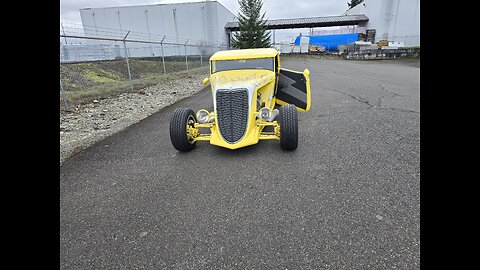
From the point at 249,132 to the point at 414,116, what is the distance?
4.70 m

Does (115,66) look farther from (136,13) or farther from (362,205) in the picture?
(136,13)

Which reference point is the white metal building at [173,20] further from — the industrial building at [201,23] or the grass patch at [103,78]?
the grass patch at [103,78]

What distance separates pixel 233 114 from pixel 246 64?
1505 mm

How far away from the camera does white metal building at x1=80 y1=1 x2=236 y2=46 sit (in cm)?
4019

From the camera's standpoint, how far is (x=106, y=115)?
7.28 meters

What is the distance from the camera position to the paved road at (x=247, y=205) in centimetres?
224

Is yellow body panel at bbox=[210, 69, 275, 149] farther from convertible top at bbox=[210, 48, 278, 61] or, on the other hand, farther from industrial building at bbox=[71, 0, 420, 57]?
industrial building at bbox=[71, 0, 420, 57]

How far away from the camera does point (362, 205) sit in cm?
284

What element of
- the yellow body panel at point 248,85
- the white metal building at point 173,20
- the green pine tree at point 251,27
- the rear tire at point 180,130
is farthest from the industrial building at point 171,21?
the rear tire at point 180,130

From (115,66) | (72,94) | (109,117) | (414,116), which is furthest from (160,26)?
(414,116)

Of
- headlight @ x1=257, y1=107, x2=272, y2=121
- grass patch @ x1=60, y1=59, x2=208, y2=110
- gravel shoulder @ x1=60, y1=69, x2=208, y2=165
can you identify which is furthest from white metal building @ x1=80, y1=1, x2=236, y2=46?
headlight @ x1=257, y1=107, x2=272, y2=121

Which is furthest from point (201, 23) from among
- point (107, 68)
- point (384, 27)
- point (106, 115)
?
point (106, 115)

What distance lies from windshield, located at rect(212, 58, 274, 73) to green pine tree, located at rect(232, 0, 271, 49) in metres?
23.1

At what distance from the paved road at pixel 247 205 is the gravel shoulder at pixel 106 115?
25.3 inches
